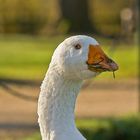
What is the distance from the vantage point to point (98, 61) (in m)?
4.22

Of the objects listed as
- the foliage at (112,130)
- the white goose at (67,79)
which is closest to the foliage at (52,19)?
the foliage at (112,130)

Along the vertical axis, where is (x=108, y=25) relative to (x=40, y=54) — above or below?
below

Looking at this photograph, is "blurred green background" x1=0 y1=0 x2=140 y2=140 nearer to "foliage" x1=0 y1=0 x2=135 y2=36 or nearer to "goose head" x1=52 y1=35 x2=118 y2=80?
"foliage" x1=0 y1=0 x2=135 y2=36

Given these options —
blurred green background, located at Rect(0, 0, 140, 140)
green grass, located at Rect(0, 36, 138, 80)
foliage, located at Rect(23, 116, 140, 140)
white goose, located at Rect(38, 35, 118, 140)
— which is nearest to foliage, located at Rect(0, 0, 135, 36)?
blurred green background, located at Rect(0, 0, 140, 140)

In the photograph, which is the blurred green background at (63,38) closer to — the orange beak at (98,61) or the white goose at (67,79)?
the white goose at (67,79)

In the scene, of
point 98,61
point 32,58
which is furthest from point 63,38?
point 98,61

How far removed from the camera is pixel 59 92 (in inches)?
167

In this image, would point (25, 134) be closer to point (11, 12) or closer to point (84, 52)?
point (84, 52)

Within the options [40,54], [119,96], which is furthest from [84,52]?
[40,54]

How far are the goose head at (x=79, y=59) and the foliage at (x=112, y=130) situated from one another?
437 cm

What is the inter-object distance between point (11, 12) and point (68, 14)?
87.2 inches

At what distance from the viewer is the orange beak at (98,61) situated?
416 cm

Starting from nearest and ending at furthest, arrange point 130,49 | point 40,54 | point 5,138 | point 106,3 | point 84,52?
point 84,52, point 5,138, point 40,54, point 130,49, point 106,3

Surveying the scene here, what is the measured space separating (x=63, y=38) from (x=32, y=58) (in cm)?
508
